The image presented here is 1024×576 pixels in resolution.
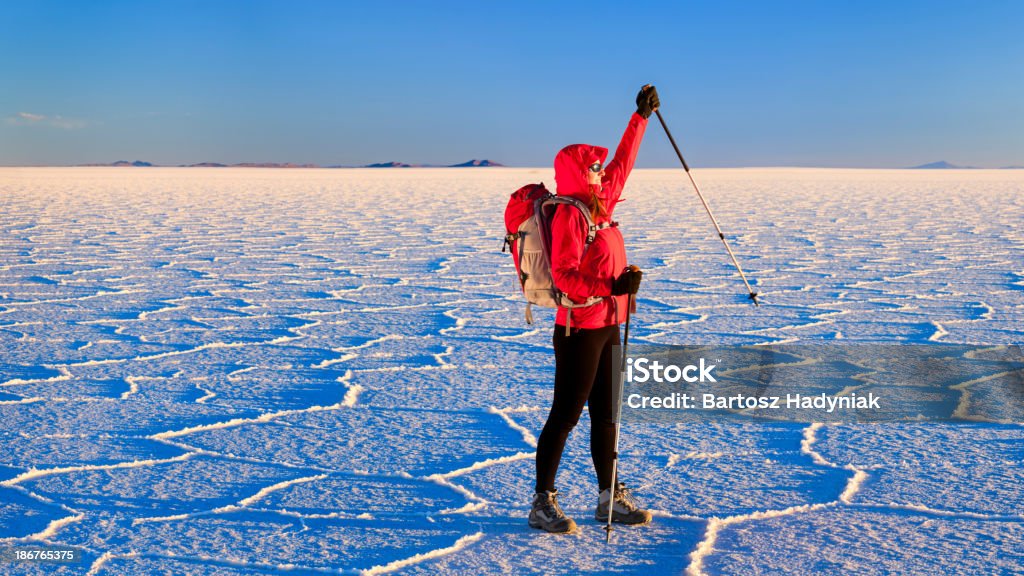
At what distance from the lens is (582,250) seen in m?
2.19

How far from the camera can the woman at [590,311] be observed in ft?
7.19

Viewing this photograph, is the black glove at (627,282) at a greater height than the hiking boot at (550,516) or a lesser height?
greater

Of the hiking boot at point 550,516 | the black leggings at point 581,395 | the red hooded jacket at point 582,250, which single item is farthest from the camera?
the hiking boot at point 550,516

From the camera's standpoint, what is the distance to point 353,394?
384cm

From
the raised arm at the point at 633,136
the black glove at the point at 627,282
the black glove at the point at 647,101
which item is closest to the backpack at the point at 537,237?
the black glove at the point at 627,282

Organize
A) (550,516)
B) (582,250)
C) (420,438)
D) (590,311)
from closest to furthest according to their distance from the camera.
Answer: (582,250) → (590,311) → (550,516) → (420,438)

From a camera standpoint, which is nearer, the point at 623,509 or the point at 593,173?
the point at 593,173

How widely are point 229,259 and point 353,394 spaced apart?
5082 millimetres

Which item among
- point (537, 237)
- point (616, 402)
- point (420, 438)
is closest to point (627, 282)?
point (537, 237)

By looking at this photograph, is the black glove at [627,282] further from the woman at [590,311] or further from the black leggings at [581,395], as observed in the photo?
the black leggings at [581,395]

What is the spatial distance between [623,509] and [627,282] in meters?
0.65

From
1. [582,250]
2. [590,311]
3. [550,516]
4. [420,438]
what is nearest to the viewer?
[582,250]

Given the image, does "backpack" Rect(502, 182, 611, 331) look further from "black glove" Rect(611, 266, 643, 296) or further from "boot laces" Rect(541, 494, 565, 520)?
"boot laces" Rect(541, 494, 565, 520)

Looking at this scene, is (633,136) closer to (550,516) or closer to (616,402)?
(616,402)
